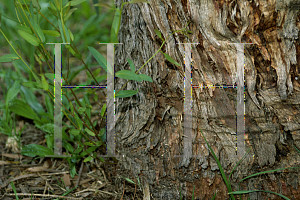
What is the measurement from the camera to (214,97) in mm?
1019

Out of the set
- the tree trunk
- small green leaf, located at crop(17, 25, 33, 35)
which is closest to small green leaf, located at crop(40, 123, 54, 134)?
the tree trunk

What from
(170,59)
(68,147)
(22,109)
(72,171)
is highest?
(170,59)

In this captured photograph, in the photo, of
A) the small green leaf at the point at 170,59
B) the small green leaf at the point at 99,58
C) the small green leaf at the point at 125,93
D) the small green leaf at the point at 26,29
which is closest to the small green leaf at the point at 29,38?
the small green leaf at the point at 26,29

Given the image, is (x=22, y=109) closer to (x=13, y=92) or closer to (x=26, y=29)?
(x=13, y=92)

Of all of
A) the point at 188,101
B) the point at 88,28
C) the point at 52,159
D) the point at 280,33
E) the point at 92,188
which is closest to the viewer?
the point at 280,33

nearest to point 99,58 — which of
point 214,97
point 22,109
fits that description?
point 214,97

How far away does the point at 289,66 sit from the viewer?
0.95m

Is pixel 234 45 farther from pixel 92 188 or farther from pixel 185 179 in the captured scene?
pixel 92 188

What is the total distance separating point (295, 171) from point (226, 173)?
0.82 feet

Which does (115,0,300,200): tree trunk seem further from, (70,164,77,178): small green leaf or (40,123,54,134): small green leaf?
(40,123,54,134): small green leaf

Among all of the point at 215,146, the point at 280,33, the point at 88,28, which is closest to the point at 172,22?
the point at 280,33

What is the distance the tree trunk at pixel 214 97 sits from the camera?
95 cm

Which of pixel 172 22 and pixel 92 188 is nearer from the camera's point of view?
pixel 172 22

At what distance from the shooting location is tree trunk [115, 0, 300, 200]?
37.3 inches
